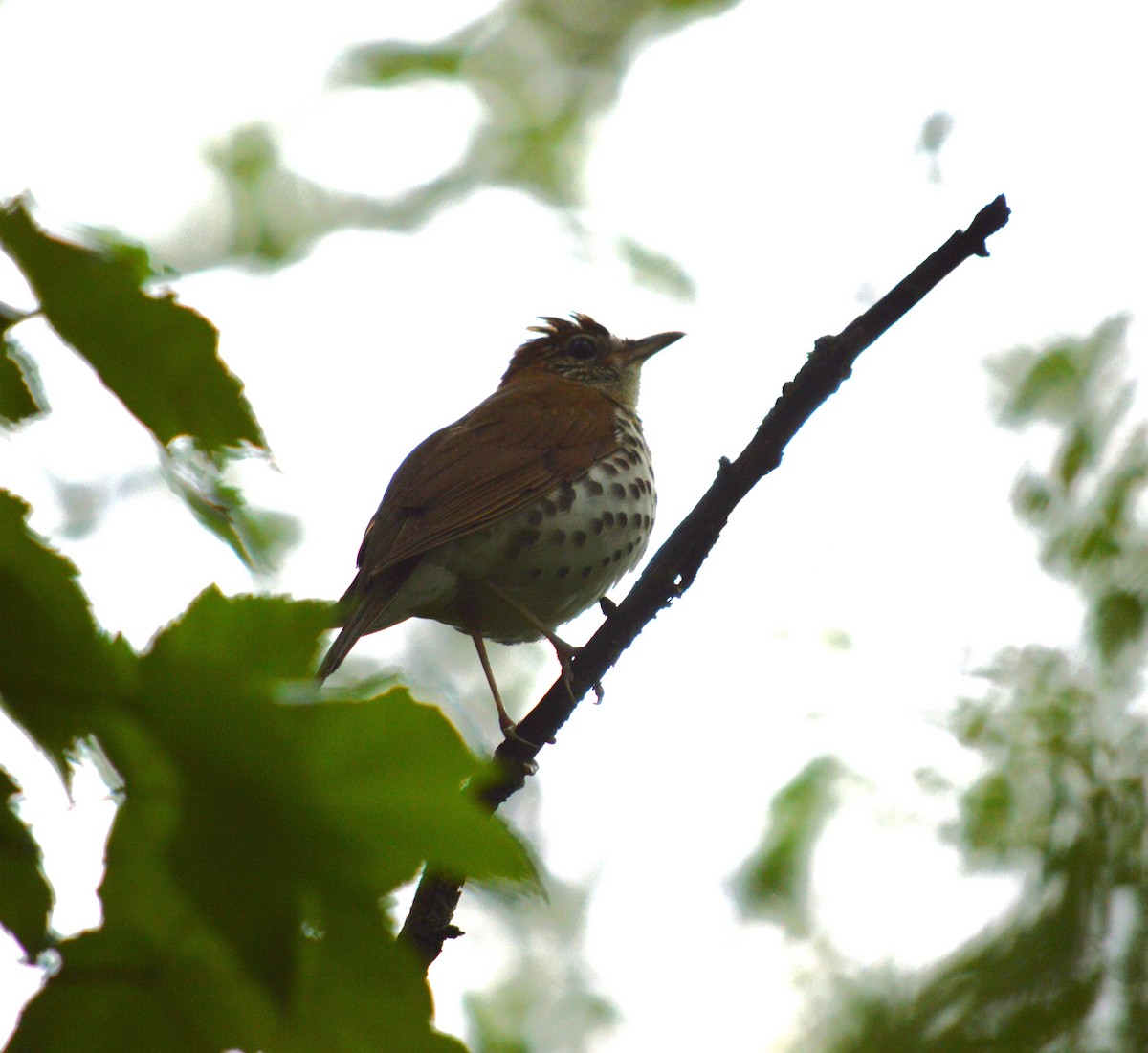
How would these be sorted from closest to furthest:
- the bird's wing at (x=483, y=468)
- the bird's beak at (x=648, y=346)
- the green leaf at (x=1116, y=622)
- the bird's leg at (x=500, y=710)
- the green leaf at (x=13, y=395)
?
the green leaf at (x=13, y=395) → the green leaf at (x=1116, y=622) → the bird's leg at (x=500, y=710) → the bird's wing at (x=483, y=468) → the bird's beak at (x=648, y=346)

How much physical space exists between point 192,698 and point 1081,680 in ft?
13.2

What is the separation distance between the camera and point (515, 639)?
260 inches

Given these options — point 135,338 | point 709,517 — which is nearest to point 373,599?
point 709,517

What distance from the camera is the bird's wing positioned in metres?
5.80

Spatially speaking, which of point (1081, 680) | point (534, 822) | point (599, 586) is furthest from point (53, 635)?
point (534, 822)

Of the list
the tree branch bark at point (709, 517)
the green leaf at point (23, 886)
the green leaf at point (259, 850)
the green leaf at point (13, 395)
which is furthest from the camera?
the tree branch bark at point (709, 517)

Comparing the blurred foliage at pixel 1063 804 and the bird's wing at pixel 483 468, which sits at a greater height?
the bird's wing at pixel 483 468

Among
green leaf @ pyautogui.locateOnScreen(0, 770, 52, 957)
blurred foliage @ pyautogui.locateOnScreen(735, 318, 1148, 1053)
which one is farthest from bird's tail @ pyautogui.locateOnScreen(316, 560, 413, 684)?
green leaf @ pyautogui.locateOnScreen(0, 770, 52, 957)

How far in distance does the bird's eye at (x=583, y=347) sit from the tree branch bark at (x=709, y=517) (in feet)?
13.3

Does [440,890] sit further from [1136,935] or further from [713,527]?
[1136,935]

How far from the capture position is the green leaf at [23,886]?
3.81 feet

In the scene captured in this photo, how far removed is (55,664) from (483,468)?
5.12 metres

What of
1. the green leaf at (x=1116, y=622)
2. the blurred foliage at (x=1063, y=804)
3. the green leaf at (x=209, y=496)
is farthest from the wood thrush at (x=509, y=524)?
the green leaf at (x=209, y=496)

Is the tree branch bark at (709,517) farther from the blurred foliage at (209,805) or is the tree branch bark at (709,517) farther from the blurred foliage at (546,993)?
the blurred foliage at (546,993)
